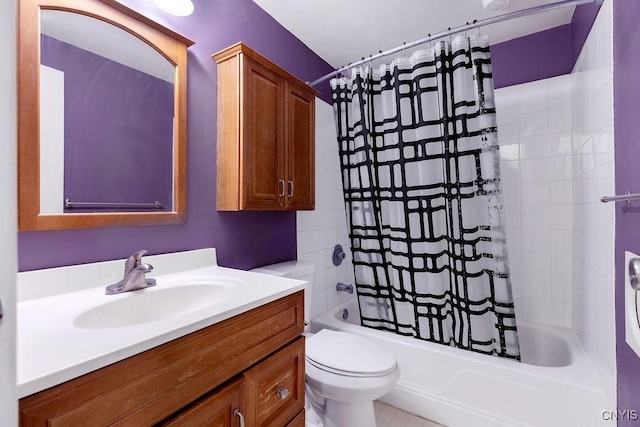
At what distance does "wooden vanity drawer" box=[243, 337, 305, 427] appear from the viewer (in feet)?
2.92

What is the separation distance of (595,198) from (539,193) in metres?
0.64

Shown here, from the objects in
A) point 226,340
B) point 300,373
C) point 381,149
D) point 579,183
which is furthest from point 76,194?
point 579,183

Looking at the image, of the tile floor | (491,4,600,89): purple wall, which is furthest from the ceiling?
the tile floor

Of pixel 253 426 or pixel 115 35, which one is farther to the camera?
pixel 115 35

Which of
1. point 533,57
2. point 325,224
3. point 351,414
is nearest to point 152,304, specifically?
point 351,414

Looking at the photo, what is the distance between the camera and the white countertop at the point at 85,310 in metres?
0.55

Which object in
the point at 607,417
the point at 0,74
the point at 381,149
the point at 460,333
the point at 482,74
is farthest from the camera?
the point at 381,149

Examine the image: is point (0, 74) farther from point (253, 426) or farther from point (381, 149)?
point (381, 149)

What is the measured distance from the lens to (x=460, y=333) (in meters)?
1.72

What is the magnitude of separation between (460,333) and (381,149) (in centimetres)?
118

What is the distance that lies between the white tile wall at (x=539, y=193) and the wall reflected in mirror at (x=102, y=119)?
7.20 ft

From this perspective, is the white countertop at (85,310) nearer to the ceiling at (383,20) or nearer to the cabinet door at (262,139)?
the cabinet door at (262,139)

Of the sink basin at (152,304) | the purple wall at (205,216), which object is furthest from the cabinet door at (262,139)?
the sink basin at (152,304)

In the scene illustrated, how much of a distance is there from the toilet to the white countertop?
0.49 meters
